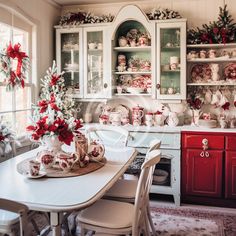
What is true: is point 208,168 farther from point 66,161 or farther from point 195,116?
point 66,161

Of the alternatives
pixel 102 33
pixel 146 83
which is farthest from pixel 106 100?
pixel 102 33

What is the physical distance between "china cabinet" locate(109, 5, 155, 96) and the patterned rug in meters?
1.45

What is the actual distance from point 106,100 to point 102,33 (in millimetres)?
836

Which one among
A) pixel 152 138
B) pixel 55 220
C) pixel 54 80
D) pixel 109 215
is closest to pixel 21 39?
pixel 54 80

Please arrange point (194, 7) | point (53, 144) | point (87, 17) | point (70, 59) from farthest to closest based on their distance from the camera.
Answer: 1. point (70, 59)
2. point (87, 17)
3. point (194, 7)
4. point (53, 144)

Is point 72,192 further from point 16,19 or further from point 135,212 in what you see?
point 16,19

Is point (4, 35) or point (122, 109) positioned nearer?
point (4, 35)

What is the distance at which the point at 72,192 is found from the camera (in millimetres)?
1732

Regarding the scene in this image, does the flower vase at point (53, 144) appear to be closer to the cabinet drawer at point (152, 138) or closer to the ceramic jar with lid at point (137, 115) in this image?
the cabinet drawer at point (152, 138)

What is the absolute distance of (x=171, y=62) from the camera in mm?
3682

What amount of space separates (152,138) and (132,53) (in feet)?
3.97

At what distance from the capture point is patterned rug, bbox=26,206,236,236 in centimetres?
282

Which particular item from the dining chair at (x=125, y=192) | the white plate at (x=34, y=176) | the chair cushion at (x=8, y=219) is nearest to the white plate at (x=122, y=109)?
the dining chair at (x=125, y=192)

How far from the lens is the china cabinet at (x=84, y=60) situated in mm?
3846
